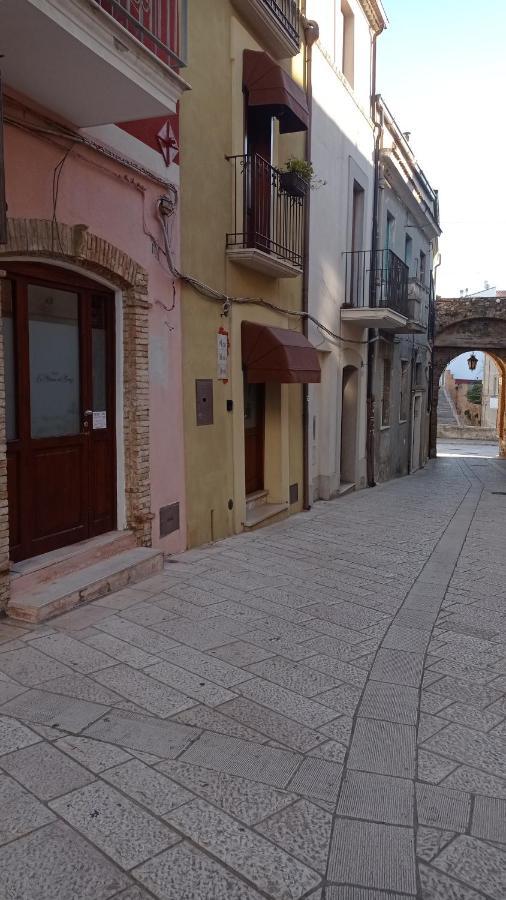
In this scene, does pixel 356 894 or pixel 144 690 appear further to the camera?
pixel 144 690

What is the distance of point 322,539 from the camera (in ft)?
26.5

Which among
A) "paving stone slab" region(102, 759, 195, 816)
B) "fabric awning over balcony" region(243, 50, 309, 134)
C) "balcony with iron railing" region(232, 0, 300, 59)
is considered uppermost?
"balcony with iron railing" region(232, 0, 300, 59)

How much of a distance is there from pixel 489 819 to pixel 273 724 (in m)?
1.10

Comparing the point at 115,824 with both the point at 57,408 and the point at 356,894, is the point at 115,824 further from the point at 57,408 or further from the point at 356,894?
the point at 57,408

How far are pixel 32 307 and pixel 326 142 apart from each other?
7.68 meters

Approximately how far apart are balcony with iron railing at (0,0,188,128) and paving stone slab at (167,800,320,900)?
4.00 meters

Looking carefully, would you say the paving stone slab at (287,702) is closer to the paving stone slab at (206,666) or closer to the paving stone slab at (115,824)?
the paving stone slab at (206,666)

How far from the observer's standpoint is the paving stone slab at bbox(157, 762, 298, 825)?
2658 millimetres

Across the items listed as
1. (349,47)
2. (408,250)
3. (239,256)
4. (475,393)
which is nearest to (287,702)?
(239,256)

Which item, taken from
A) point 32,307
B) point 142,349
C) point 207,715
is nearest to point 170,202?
point 142,349

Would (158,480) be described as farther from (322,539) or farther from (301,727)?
(301,727)

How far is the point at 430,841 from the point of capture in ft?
8.36

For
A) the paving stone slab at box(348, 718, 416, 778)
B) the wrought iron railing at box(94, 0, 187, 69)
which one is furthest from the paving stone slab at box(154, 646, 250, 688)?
the wrought iron railing at box(94, 0, 187, 69)

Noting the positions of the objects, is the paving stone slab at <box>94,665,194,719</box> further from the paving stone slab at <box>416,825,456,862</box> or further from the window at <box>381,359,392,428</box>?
the window at <box>381,359,392,428</box>
